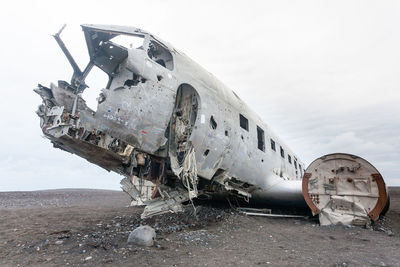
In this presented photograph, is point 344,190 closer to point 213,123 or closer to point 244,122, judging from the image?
point 244,122

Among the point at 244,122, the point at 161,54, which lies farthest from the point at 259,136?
the point at 161,54

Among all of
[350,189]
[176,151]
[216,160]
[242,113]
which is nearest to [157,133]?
[176,151]

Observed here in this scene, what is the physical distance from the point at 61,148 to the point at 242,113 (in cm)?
499

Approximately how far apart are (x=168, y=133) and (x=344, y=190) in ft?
17.4

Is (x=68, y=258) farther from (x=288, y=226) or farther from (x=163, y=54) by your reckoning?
(x=288, y=226)

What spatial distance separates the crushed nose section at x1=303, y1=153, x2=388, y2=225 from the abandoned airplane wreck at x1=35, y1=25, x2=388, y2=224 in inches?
1.0

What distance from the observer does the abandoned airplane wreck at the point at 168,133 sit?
5.21m

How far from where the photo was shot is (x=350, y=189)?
7371 millimetres

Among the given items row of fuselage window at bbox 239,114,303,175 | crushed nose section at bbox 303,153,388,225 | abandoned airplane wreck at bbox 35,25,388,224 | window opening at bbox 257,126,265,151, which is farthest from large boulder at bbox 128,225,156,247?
window opening at bbox 257,126,265,151

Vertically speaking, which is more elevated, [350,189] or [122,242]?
[350,189]

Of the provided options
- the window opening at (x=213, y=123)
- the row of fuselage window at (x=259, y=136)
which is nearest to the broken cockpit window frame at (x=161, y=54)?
the window opening at (x=213, y=123)

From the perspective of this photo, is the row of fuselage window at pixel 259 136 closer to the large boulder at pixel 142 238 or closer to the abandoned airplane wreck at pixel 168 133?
the abandoned airplane wreck at pixel 168 133

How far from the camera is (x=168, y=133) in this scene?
6.11m

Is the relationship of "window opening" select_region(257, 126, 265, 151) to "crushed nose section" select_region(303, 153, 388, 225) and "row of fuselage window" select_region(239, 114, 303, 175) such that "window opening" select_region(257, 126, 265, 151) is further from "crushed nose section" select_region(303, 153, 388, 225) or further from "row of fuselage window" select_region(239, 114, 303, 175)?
"crushed nose section" select_region(303, 153, 388, 225)
